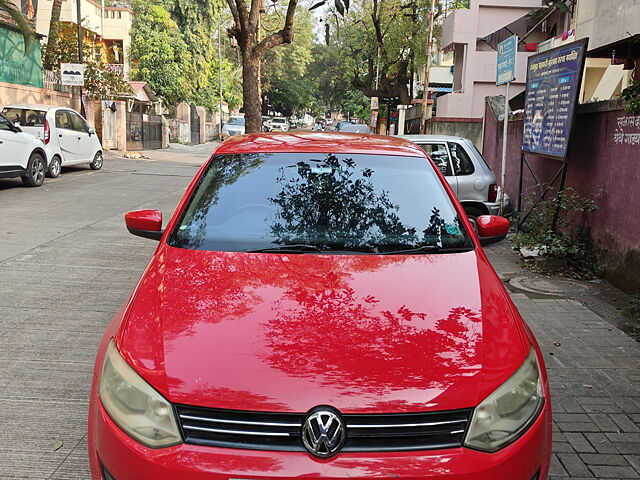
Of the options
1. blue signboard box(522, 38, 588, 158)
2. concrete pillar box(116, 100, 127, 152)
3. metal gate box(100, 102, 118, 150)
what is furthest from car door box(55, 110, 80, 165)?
blue signboard box(522, 38, 588, 158)

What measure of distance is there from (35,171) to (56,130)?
214 centimetres

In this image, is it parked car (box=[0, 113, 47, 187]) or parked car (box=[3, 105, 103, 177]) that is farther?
parked car (box=[3, 105, 103, 177])

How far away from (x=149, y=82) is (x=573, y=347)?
40.9m

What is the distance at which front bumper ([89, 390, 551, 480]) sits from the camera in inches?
80.9

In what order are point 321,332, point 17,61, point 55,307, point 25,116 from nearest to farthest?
point 321,332
point 55,307
point 25,116
point 17,61

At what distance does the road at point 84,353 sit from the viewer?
3342 mm

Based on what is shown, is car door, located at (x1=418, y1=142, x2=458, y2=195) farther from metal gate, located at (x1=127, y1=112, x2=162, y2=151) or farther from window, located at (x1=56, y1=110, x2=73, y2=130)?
metal gate, located at (x1=127, y1=112, x2=162, y2=151)

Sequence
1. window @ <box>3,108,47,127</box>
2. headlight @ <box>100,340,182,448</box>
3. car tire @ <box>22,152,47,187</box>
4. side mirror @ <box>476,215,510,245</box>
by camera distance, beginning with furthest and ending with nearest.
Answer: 1. window @ <box>3,108,47,127</box>
2. car tire @ <box>22,152,47,187</box>
3. side mirror @ <box>476,215,510,245</box>
4. headlight @ <box>100,340,182,448</box>

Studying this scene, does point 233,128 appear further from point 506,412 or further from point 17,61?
point 506,412

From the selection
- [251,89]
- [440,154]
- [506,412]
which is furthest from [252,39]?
[506,412]

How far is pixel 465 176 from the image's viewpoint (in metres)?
9.03

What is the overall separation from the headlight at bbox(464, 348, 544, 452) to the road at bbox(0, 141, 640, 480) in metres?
1.05

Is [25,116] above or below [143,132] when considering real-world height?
above

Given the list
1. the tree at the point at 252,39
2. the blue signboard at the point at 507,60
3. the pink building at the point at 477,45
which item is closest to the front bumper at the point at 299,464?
the blue signboard at the point at 507,60
